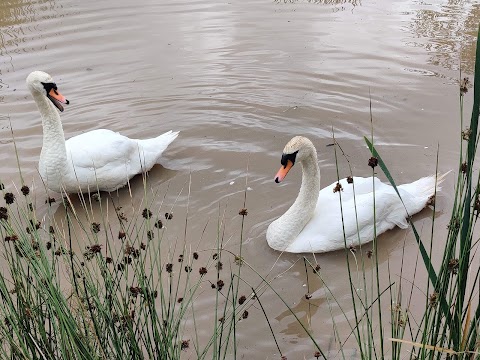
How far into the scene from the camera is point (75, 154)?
5.54m

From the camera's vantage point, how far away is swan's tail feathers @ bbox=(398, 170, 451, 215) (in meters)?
5.08

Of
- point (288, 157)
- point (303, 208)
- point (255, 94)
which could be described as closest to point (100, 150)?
point (288, 157)

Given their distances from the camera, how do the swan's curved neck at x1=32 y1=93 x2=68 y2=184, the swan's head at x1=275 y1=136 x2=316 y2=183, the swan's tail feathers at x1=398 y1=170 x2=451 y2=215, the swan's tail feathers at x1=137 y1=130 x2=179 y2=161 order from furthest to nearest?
the swan's tail feathers at x1=137 y1=130 x2=179 y2=161 → the swan's curved neck at x1=32 y1=93 x2=68 y2=184 → the swan's tail feathers at x1=398 y1=170 x2=451 y2=215 → the swan's head at x1=275 y1=136 x2=316 y2=183

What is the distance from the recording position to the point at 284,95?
7.62 meters

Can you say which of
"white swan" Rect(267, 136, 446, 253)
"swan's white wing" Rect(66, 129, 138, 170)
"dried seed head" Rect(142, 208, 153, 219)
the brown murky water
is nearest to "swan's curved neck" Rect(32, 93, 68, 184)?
"swan's white wing" Rect(66, 129, 138, 170)

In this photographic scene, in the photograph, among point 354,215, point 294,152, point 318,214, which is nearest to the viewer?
point 294,152

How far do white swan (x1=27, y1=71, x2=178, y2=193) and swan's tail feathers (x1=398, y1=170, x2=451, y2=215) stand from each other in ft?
7.88

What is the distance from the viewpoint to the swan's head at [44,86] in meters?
5.42

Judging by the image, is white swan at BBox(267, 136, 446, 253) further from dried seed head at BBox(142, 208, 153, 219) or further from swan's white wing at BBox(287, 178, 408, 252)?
dried seed head at BBox(142, 208, 153, 219)

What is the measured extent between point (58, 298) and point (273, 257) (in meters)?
2.59

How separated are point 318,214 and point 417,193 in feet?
3.18

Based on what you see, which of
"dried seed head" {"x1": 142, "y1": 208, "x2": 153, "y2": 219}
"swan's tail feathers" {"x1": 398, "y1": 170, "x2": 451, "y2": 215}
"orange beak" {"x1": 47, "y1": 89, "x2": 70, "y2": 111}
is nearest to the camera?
"dried seed head" {"x1": 142, "y1": 208, "x2": 153, "y2": 219}

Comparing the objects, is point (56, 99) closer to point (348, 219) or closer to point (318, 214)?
point (318, 214)

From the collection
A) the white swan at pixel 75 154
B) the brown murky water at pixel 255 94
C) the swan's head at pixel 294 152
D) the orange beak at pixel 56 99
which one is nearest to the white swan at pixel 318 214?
the swan's head at pixel 294 152
